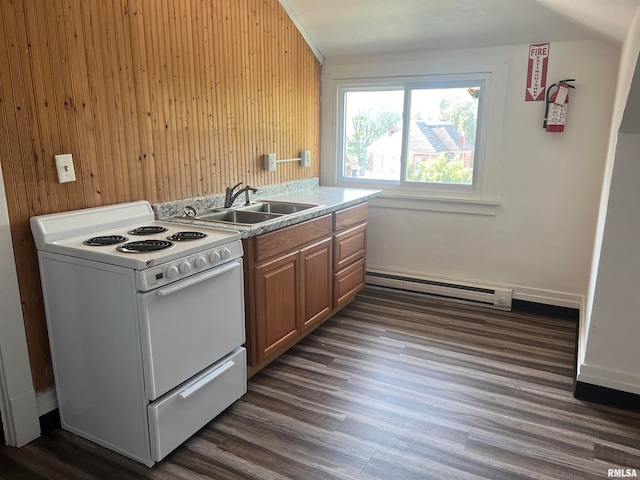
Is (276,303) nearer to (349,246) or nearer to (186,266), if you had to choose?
(186,266)

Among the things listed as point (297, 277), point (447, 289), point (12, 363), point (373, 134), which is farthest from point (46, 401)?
point (373, 134)

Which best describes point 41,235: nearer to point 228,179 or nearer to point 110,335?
point 110,335

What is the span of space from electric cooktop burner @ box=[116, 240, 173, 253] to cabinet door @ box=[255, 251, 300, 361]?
0.59 metres

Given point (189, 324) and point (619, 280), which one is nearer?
point (189, 324)

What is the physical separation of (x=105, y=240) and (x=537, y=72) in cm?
310

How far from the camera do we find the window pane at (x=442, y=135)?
366 centimetres

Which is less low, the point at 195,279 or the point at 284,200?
the point at 284,200

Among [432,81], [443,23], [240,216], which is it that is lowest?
[240,216]

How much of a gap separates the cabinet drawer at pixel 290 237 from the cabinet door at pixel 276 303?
0.06 m

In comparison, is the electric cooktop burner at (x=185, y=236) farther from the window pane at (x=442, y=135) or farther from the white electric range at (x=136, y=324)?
the window pane at (x=442, y=135)

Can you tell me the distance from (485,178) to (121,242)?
109 inches

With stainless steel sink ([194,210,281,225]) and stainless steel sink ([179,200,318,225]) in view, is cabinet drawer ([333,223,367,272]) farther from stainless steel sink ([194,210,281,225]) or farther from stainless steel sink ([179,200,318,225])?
stainless steel sink ([194,210,281,225])

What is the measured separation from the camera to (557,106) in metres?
3.24

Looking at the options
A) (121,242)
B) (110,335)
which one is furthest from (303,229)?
(110,335)
